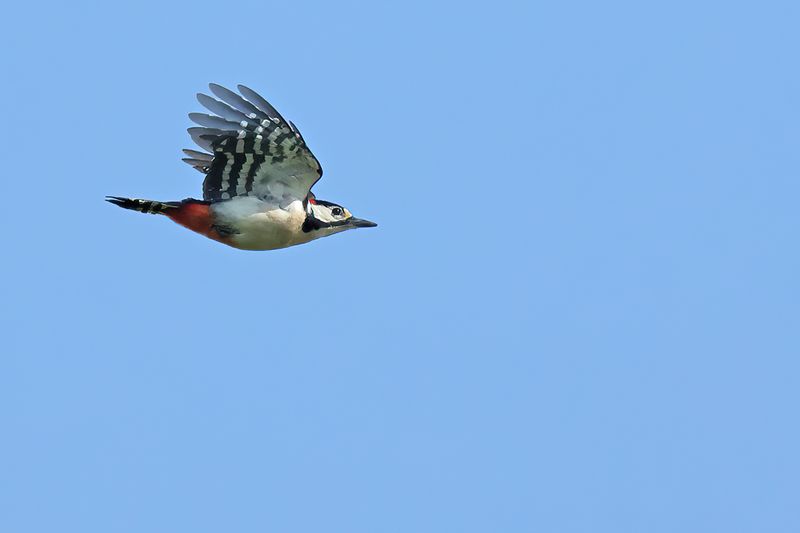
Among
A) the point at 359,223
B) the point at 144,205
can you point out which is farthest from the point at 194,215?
the point at 359,223

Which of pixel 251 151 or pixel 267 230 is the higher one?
pixel 251 151

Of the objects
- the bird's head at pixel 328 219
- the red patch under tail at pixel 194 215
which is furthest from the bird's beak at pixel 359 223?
the red patch under tail at pixel 194 215

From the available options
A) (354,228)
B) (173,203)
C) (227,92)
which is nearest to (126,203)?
(173,203)

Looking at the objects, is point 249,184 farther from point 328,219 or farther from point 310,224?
point 328,219

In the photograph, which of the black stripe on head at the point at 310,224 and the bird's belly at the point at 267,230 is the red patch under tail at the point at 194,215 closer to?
the bird's belly at the point at 267,230

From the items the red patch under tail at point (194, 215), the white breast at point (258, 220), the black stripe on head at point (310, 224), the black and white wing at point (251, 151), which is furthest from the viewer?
the black stripe on head at point (310, 224)

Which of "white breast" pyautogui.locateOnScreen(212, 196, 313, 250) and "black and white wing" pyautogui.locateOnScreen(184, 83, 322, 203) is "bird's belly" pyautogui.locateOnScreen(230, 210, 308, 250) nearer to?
"white breast" pyautogui.locateOnScreen(212, 196, 313, 250)

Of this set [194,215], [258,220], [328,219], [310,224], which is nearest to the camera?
[194,215]
